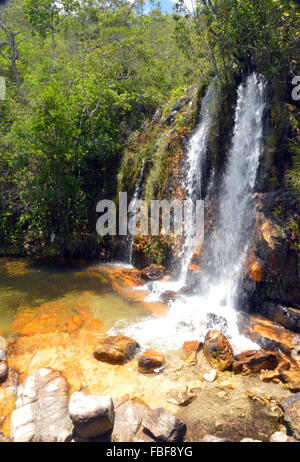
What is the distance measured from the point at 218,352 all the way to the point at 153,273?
4.68 m

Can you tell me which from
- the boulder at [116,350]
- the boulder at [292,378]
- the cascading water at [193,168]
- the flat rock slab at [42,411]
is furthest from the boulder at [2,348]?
the boulder at [292,378]

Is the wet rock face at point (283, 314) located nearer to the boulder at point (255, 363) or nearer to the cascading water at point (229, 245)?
the cascading water at point (229, 245)

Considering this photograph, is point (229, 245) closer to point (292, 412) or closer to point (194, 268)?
point (194, 268)

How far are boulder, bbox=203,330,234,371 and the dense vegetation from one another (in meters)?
4.35

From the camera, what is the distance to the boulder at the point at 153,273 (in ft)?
32.3

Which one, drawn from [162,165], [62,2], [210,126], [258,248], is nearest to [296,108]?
[210,126]

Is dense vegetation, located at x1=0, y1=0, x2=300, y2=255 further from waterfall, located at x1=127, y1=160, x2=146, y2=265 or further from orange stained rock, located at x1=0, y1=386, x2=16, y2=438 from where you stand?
orange stained rock, located at x1=0, y1=386, x2=16, y2=438

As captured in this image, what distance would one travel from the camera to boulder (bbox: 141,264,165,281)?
9.85m

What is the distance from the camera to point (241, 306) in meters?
7.55

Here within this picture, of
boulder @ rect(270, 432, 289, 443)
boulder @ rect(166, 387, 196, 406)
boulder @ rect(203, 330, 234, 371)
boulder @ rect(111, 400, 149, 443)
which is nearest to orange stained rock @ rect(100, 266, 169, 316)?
boulder @ rect(203, 330, 234, 371)

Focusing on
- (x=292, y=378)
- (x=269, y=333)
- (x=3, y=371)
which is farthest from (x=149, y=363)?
(x=269, y=333)

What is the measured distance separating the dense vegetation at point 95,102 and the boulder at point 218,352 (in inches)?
171

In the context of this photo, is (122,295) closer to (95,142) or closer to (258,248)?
(258,248)

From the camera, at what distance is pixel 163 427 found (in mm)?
3822
